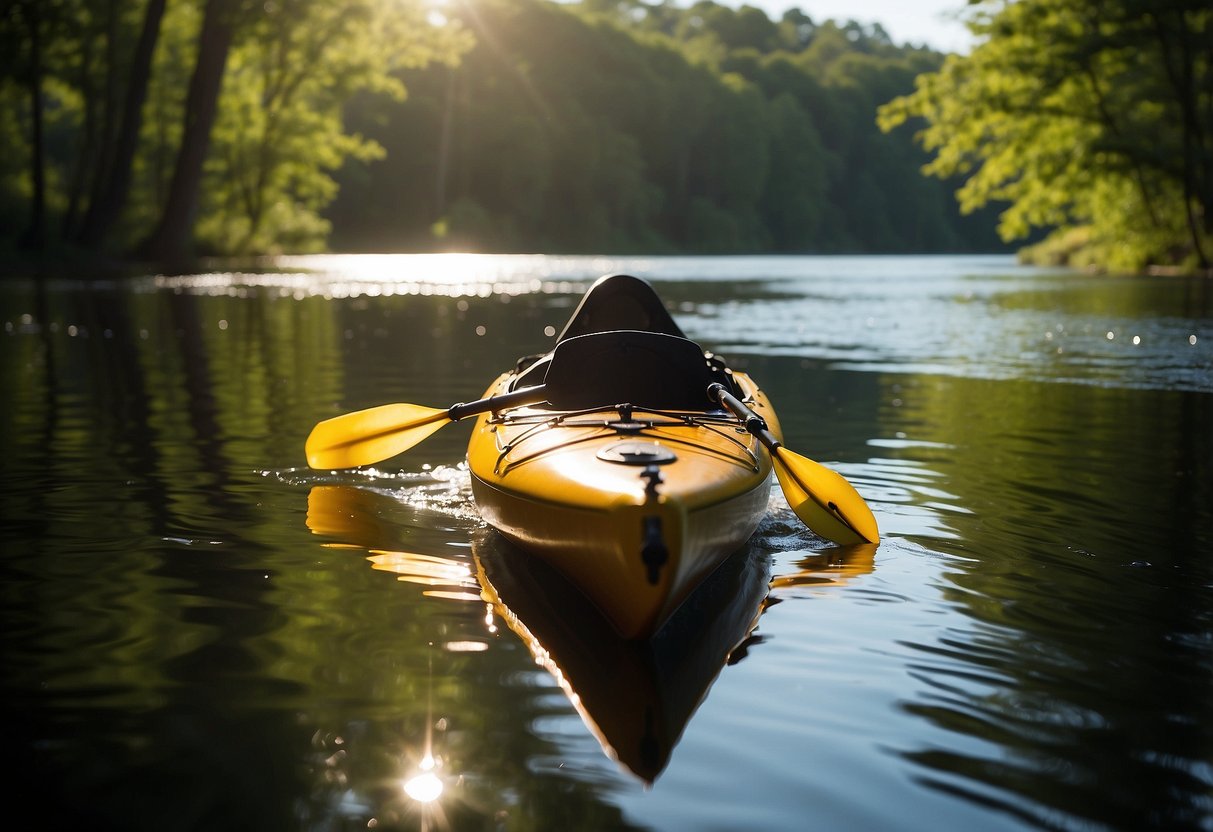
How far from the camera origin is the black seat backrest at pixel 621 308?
305 inches

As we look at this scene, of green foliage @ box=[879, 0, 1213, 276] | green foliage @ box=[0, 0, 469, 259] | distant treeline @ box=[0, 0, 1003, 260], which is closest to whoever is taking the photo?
green foliage @ box=[879, 0, 1213, 276]

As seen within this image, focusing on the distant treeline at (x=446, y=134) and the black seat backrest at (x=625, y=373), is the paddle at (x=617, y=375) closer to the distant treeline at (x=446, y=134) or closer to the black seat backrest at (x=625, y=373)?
the black seat backrest at (x=625, y=373)

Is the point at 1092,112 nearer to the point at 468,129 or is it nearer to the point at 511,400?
the point at 511,400

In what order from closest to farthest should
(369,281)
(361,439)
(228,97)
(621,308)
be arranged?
(361,439) < (621,308) < (369,281) < (228,97)

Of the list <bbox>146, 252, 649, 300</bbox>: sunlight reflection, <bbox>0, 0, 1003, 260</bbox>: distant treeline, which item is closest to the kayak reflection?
<bbox>146, 252, 649, 300</bbox>: sunlight reflection

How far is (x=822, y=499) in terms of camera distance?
579cm

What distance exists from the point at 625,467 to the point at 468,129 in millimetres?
67375

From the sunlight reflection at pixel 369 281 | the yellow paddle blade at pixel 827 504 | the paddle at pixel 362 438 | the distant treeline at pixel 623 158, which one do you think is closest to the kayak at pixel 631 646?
the yellow paddle blade at pixel 827 504

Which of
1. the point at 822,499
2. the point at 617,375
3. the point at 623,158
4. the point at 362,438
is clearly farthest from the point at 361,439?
the point at 623,158

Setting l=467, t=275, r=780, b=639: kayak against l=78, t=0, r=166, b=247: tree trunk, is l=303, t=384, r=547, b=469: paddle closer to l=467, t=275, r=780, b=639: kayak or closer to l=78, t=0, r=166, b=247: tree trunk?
l=467, t=275, r=780, b=639: kayak

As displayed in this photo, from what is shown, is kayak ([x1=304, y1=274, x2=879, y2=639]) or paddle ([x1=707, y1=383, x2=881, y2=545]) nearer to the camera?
kayak ([x1=304, y1=274, x2=879, y2=639])

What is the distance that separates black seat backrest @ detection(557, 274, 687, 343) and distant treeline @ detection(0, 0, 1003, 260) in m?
22.8

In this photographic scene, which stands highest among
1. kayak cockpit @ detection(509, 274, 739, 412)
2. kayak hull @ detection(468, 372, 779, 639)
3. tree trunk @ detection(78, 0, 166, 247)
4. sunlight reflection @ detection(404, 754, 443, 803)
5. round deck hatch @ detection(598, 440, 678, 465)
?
tree trunk @ detection(78, 0, 166, 247)

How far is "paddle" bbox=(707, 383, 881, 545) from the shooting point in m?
5.78
